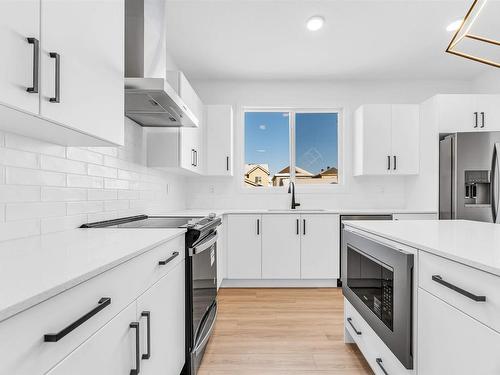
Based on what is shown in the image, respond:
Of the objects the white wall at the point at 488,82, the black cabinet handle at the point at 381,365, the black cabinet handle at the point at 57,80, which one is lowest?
the black cabinet handle at the point at 381,365

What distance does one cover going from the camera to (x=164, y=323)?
1.40m

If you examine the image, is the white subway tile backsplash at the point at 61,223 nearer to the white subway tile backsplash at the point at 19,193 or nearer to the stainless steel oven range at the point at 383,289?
the white subway tile backsplash at the point at 19,193

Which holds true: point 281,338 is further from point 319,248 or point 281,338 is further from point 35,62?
point 35,62

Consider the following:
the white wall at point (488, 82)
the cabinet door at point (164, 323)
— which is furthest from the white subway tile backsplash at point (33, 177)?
the white wall at point (488, 82)

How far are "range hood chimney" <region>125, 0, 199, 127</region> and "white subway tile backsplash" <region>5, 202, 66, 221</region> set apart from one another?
72cm

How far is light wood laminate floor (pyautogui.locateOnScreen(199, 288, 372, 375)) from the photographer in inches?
75.3

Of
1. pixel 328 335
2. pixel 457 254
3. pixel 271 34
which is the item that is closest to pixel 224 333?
pixel 328 335

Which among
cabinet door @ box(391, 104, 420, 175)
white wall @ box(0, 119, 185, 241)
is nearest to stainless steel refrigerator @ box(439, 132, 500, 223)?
cabinet door @ box(391, 104, 420, 175)

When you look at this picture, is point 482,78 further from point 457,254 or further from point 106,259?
point 106,259

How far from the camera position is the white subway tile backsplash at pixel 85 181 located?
1678 mm

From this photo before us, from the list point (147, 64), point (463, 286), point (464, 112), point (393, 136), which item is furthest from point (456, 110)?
point (147, 64)

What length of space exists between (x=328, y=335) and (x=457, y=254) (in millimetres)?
1624

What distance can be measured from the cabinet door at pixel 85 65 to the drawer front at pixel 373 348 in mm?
1628

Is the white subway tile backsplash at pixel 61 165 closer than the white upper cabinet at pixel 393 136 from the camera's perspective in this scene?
Yes
